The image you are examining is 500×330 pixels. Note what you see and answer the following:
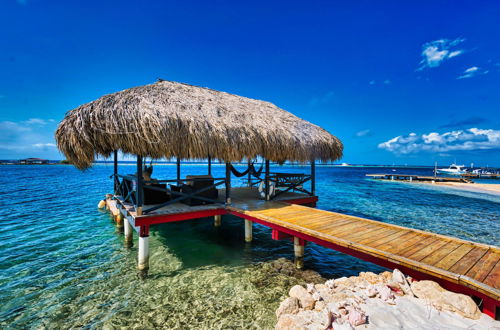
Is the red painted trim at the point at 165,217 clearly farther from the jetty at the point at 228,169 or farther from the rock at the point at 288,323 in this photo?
the rock at the point at 288,323

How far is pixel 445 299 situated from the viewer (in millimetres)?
2621

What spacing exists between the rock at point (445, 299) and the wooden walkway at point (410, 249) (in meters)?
0.11

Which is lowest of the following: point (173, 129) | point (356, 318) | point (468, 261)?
point (356, 318)

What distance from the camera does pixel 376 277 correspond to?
3486 mm

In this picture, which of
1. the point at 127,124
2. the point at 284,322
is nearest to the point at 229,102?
the point at 127,124

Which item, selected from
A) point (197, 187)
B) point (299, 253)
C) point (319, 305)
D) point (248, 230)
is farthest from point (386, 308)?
point (197, 187)

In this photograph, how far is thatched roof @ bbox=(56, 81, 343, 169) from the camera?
4.57 meters

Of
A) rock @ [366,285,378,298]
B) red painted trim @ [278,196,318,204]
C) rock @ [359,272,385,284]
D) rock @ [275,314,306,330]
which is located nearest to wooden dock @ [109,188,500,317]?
rock @ [359,272,385,284]

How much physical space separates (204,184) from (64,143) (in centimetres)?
334

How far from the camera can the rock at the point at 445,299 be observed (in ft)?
8.13

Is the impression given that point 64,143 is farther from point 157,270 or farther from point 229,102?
point 229,102

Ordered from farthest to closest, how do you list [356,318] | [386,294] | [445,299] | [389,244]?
[389,244] < [386,294] < [445,299] < [356,318]

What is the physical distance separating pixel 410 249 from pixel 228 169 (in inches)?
175

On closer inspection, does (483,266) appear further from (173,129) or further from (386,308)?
(173,129)
